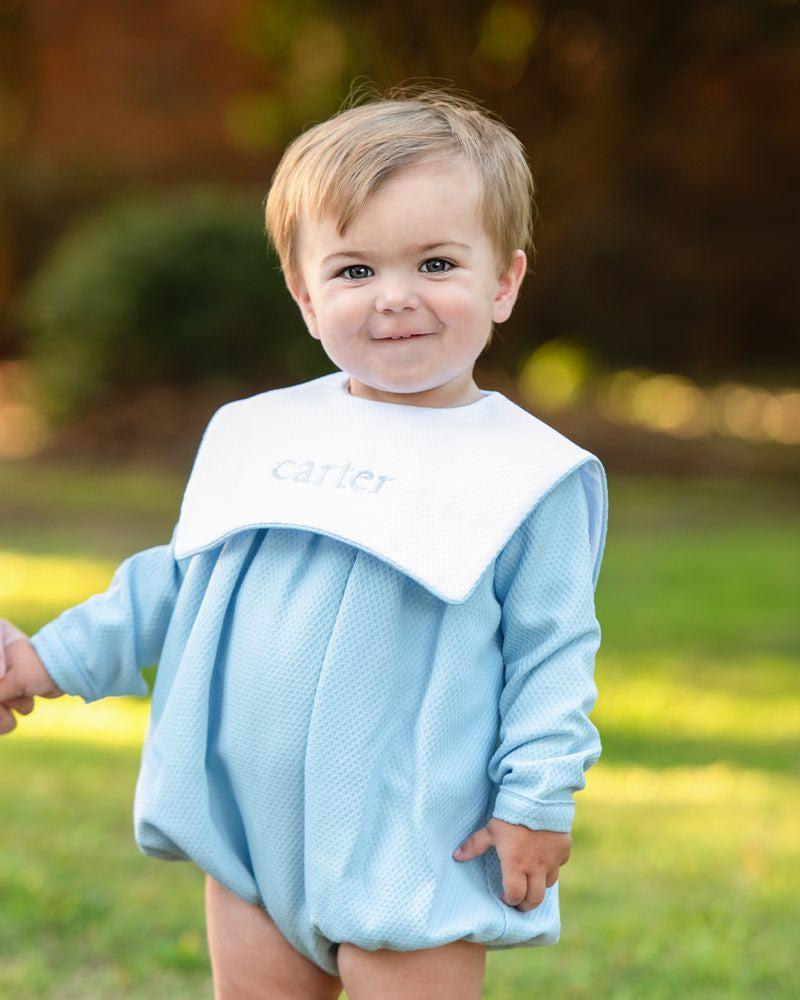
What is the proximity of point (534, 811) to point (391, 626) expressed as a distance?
1.07 ft

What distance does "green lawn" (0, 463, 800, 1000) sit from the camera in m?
3.22

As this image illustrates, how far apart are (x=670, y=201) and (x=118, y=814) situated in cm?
1579

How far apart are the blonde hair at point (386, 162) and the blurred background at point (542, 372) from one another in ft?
5.76

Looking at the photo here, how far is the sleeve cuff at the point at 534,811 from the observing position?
2020mm

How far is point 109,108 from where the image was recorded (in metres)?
17.9

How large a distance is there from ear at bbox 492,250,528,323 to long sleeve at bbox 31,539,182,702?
653 mm

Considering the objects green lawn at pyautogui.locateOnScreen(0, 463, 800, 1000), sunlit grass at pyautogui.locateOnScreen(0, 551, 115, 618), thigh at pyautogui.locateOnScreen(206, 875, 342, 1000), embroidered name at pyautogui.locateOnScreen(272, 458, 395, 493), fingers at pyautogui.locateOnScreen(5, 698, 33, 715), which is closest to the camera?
embroidered name at pyautogui.locateOnScreen(272, 458, 395, 493)

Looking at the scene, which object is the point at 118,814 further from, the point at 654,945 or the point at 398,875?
the point at 398,875

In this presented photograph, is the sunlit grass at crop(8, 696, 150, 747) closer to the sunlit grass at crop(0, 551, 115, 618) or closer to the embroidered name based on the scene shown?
the sunlit grass at crop(0, 551, 115, 618)

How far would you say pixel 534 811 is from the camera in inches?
79.5

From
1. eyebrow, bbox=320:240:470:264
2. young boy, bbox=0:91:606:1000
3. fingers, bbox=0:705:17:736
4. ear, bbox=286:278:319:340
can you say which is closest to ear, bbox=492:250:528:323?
young boy, bbox=0:91:606:1000

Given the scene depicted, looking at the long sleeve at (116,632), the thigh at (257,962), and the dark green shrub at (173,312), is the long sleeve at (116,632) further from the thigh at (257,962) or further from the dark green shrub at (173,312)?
the dark green shrub at (173,312)

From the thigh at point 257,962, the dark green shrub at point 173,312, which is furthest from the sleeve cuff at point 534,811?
the dark green shrub at point 173,312

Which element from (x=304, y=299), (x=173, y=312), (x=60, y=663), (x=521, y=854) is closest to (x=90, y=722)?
(x=60, y=663)
